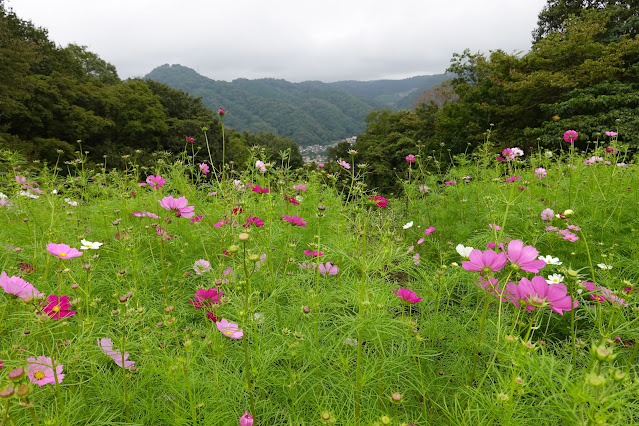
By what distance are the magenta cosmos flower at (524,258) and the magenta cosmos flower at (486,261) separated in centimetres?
2

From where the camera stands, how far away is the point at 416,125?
1584 centimetres

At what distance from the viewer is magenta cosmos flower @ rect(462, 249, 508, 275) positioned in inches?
34.0

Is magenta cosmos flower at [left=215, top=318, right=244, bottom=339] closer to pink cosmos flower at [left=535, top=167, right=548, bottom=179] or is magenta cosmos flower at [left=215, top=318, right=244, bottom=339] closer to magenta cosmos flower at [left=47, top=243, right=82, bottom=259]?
magenta cosmos flower at [left=47, top=243, right=82, bottom=259]

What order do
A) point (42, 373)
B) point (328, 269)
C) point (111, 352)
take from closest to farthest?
point (42, 373)
point (111, 352)
point (328, 269)

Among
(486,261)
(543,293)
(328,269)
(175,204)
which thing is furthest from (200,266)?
(543,293)

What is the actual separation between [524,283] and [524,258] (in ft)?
0.24

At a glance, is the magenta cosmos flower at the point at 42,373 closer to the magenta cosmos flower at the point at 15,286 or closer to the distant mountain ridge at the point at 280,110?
the magenta cosmos flower at the point at 15,286

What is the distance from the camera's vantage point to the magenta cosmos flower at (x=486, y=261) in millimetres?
865

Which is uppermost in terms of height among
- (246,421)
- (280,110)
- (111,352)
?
(280,110)

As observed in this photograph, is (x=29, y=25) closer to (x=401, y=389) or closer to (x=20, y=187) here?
(x=20, y=187)

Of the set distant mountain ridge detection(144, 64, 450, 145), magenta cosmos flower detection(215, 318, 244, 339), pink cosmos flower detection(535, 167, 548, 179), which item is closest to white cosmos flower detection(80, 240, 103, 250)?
magenta cosmos flower detection(215, 318, 244, 339)

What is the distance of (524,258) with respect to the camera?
849 millimetres

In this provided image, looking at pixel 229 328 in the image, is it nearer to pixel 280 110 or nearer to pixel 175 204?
pixel 175 204

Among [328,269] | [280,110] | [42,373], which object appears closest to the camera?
[42,373]
